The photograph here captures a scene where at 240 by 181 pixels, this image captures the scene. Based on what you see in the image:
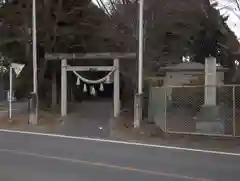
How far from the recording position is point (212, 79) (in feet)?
66.5

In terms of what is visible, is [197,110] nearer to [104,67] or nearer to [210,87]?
[210,87]

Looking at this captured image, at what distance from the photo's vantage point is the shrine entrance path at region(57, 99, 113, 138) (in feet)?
65.0

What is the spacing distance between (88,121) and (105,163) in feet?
38.7

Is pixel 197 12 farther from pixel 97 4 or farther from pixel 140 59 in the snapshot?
pixel 140 59

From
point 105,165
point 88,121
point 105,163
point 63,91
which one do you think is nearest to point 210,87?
point 88,121

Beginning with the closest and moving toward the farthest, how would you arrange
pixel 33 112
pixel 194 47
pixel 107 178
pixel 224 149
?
pixel 107 178 → pixel 224 149 → pixel 33 112 → pixel 194 47

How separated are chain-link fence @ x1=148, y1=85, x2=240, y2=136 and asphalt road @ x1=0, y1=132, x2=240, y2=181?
4021 millimetres

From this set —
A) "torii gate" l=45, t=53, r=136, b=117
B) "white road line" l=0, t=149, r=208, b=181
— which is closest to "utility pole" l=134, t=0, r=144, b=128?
"torii gate" l=45, t=53, r=136, b=117

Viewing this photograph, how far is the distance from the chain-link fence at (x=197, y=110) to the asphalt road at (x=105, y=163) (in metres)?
4.02

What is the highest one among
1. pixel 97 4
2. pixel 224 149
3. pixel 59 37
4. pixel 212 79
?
pixel 97 4

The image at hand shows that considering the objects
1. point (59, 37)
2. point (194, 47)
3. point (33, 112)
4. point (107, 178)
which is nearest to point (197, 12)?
point (59, 37)

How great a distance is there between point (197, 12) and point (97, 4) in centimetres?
615

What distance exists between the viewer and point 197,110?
21422 millimetres

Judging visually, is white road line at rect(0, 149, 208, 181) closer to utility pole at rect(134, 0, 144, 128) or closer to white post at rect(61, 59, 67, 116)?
utility pole at rect(134, 0, 144, 128)
